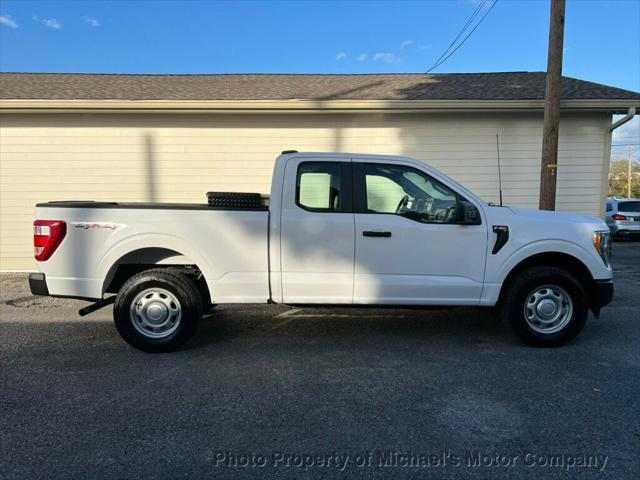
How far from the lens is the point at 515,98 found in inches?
329

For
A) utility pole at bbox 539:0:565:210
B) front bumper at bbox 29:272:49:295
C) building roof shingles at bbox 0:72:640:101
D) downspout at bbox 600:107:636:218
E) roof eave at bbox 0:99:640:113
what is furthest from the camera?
building roof shingles at bbox 0:72:640:101

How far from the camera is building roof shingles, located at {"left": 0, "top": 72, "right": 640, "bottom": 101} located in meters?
8.62

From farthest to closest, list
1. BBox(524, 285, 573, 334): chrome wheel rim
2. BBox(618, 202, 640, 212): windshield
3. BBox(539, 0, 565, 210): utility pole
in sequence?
1. BBox(618, 202, 640, 212): windshield
2. BBox(539, 0, 565, 210): utility pole
3. BBox(524, 285, 573, 334): chrome wheel rim

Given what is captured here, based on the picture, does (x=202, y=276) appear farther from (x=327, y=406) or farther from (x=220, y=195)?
(x=327, y=406)

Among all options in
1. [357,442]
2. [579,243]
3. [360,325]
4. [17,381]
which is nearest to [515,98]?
[579,243]

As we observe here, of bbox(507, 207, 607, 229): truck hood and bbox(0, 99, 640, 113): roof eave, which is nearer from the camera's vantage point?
bbox(507, 207, 607, 229): truck hood

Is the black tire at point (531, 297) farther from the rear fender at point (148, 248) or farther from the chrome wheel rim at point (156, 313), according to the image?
the chrome wheel rim at point (156, 313)

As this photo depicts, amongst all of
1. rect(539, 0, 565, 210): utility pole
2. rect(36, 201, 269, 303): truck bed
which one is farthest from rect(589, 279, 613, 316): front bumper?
rect(36, 201, 269, 303): truck bed

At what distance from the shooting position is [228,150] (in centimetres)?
880

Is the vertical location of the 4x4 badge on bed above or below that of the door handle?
above

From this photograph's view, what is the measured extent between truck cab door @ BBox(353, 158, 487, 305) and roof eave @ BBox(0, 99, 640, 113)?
423 centimetres

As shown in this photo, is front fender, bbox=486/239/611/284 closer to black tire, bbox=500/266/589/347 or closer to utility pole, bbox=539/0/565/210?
black tire, bbox=500/266/589/347

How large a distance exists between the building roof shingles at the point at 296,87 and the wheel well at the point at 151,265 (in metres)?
4.86

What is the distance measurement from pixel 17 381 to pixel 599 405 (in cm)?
481
